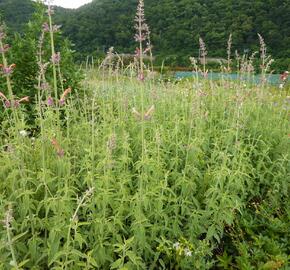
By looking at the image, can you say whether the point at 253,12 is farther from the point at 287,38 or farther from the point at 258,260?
the point at 258,260

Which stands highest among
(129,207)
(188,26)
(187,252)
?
(188,26)

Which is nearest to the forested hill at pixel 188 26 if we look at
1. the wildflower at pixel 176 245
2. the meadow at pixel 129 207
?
the meadow at pixel 129 207

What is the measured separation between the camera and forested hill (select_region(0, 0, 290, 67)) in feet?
52.9

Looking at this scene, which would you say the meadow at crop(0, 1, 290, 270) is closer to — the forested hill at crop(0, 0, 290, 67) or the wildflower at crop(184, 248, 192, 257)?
the wildflower at crop(184, 248, 192, 257)

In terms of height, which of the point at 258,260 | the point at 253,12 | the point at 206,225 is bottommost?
the point at 258,260

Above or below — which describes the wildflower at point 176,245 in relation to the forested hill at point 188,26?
below

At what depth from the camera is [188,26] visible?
677 inches

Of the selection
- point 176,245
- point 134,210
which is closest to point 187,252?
point 176,245

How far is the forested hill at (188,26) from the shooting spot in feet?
52.9

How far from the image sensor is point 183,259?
3.20 m

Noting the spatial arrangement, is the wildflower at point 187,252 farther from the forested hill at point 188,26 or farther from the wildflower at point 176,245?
the forested hill at point 188,26

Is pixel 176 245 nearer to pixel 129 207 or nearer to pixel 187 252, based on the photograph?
pixel 187 252

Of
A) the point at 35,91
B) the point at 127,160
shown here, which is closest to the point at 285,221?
the point at 127,160

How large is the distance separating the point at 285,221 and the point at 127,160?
5.65 ft
